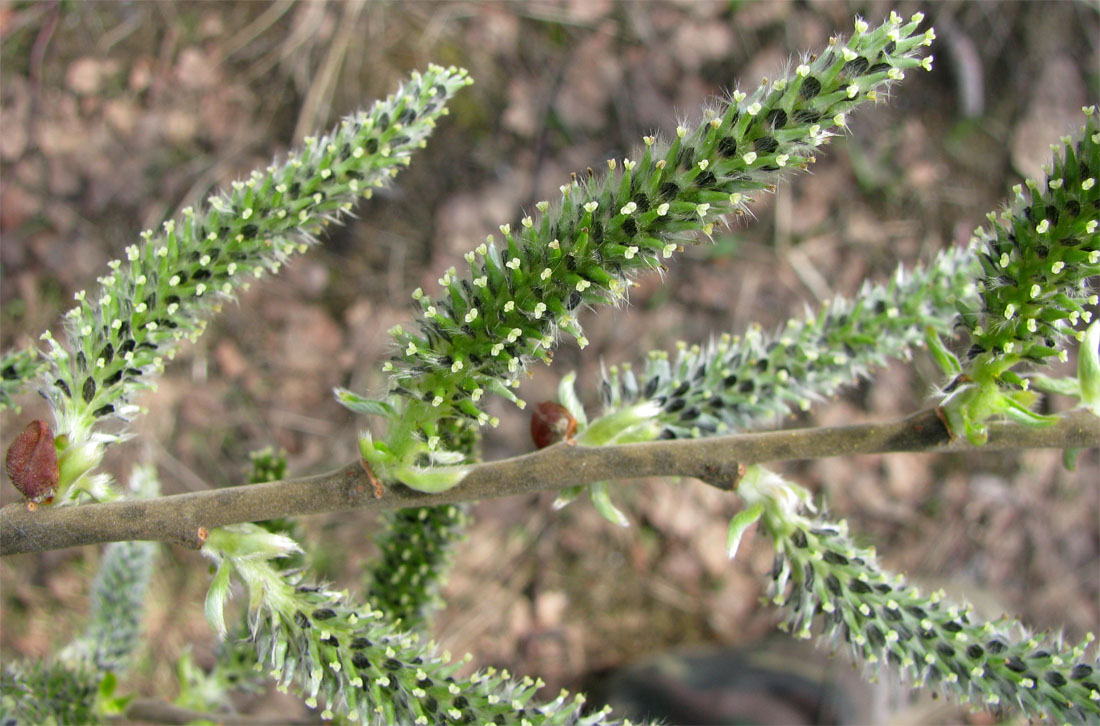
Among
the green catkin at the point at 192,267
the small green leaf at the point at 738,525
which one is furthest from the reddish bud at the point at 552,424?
the green catkin at the point at 192,267

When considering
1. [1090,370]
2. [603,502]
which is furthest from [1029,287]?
[603,502]

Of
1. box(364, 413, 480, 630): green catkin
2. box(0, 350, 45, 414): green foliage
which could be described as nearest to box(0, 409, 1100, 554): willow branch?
box(0, 350, 45, 414): green foliage

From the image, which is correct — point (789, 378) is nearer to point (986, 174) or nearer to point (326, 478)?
point (326, 478)

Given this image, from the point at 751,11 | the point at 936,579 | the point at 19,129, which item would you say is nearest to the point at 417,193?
the point at 19,129

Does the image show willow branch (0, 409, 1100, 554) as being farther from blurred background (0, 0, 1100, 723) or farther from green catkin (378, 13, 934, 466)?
blurred background (0, 0, 1100, 723)

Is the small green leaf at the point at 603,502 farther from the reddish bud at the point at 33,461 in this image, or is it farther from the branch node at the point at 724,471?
the reddish bud at the point at 33,461
